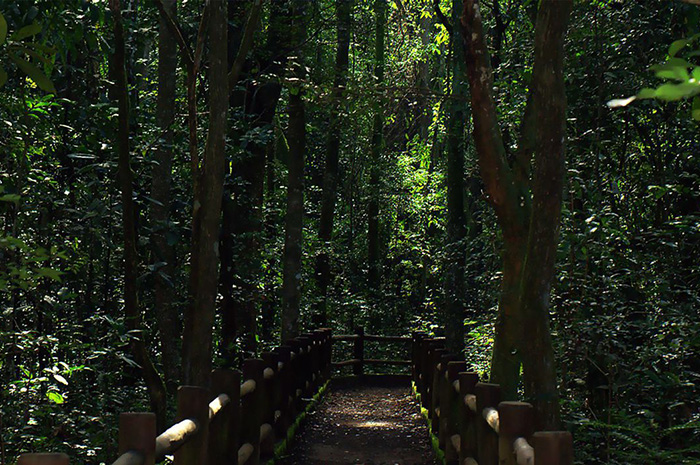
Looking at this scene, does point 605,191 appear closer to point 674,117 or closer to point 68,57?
point 674,117

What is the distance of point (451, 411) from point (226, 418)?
11.1 ft

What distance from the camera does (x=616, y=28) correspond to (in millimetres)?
10289

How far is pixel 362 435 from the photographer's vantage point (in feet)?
39.8

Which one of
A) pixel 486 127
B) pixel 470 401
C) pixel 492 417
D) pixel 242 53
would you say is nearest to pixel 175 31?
pixel 242 53

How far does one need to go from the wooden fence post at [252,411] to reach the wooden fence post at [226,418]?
862 millimetres

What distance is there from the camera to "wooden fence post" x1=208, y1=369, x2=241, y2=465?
6462 mm

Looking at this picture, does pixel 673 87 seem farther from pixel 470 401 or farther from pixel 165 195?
pixel 165 195

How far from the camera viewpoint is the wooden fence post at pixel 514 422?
4.99 metres

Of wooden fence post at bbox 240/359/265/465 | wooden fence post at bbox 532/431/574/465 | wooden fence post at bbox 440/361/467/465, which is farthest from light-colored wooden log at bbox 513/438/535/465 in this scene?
wooden fence post at bbox 440/361/467/465

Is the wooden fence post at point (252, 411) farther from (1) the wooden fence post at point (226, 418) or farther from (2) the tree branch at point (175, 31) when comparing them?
(2) the tree branch at point (175, 31)

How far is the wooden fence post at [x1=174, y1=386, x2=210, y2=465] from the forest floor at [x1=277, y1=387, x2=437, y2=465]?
456cm

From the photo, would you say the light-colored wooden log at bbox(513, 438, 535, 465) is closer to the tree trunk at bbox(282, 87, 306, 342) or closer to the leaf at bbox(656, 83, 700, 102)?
the leaf at bbox(656, 83, 700, 102)

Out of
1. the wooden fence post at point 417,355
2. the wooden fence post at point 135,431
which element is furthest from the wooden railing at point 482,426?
the wooden fence post at point 417,355

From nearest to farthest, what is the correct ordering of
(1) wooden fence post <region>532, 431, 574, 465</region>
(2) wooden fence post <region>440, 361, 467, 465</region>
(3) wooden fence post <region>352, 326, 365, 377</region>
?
(1) wooden fence post <region>532, 431, 574, 465</region>, (2) wooden fence post <region>440, 361, 467, 465</region>, (3) wooden fence post <region>352, 326, 365, 377</region>
